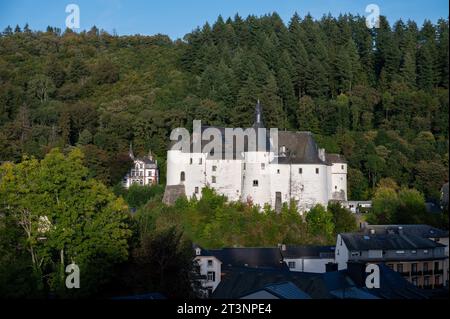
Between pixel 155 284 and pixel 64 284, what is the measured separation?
2687mm

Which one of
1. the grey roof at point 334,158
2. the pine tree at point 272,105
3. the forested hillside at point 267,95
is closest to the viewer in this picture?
the grey roof at point 334,158

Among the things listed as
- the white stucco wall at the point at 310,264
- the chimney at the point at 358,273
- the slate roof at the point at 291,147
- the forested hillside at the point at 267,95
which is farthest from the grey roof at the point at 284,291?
the forested hillside at the point at 267,95

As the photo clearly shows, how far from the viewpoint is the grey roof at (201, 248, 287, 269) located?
104 feet

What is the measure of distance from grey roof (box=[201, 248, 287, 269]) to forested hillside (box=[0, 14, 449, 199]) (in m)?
13.0

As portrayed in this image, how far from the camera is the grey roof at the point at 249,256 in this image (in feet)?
104

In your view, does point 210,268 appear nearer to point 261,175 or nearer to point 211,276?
point 211,276

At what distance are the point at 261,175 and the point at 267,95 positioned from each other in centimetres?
1254

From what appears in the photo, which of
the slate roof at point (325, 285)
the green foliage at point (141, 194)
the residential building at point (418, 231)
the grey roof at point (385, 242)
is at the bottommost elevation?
the slate roof at point (325, 285)

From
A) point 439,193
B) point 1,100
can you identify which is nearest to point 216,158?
point 439,193

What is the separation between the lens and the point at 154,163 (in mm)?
47844

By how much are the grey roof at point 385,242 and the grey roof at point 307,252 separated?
4.93 ft

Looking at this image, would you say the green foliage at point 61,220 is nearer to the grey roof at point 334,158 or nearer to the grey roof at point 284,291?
the grey roof at point 284,291

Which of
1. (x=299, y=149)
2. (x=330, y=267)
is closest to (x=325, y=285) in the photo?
(x=330, y=267)

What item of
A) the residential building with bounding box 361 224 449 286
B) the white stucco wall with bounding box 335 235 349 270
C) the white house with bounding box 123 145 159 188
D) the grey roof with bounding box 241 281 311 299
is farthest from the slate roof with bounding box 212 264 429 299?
the white house with bounding box 123 145 159 188
